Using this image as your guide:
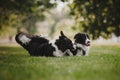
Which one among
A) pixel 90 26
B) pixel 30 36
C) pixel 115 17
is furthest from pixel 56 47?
pixel 90 26

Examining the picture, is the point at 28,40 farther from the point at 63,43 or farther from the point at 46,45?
the point at 63,43

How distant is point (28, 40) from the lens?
14.3 m

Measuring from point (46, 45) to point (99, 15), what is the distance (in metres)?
13.7

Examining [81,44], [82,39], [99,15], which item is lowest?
[81,44]

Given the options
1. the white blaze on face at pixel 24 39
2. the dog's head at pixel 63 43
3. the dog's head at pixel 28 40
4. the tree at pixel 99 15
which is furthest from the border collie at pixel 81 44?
the tree at pixel 99 15

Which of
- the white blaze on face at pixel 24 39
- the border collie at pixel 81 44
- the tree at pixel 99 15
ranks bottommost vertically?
the border collie at pixel 81 44

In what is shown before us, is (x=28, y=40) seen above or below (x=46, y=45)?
above

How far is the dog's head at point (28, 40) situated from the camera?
556 inches

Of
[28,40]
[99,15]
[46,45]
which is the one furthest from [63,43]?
[99,15]

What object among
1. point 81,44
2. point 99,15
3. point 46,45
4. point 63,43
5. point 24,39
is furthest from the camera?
point 99,15

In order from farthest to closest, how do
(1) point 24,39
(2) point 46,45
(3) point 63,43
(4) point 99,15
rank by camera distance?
(4) point 99,15 → (1) point 24,39 → (2) point 46,45 → (3) point 63,43

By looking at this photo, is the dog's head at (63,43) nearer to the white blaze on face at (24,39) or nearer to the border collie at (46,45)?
the border collie at (46,45)

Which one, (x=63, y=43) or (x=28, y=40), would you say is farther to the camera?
(x=28, y=40)

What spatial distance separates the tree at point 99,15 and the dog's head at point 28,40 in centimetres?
1128
